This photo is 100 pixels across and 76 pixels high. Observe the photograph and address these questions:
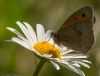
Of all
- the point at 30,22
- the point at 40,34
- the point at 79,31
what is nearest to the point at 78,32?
the point at 79,31

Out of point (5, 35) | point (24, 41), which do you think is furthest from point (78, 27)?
point (5, 35)

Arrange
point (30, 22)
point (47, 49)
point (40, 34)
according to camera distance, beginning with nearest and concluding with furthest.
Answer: point (47, 49), point (40, 34), point (30, 22)

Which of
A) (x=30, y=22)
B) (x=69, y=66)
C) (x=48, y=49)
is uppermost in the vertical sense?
(x=30, y=22)

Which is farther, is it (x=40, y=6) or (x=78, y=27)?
(x=40, y=6)

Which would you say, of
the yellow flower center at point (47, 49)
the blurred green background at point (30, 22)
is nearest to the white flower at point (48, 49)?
the yellow flower center at point (47, 49)

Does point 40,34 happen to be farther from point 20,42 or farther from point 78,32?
point 20,42

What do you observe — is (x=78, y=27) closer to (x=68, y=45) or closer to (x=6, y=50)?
(x=68, y=45)
